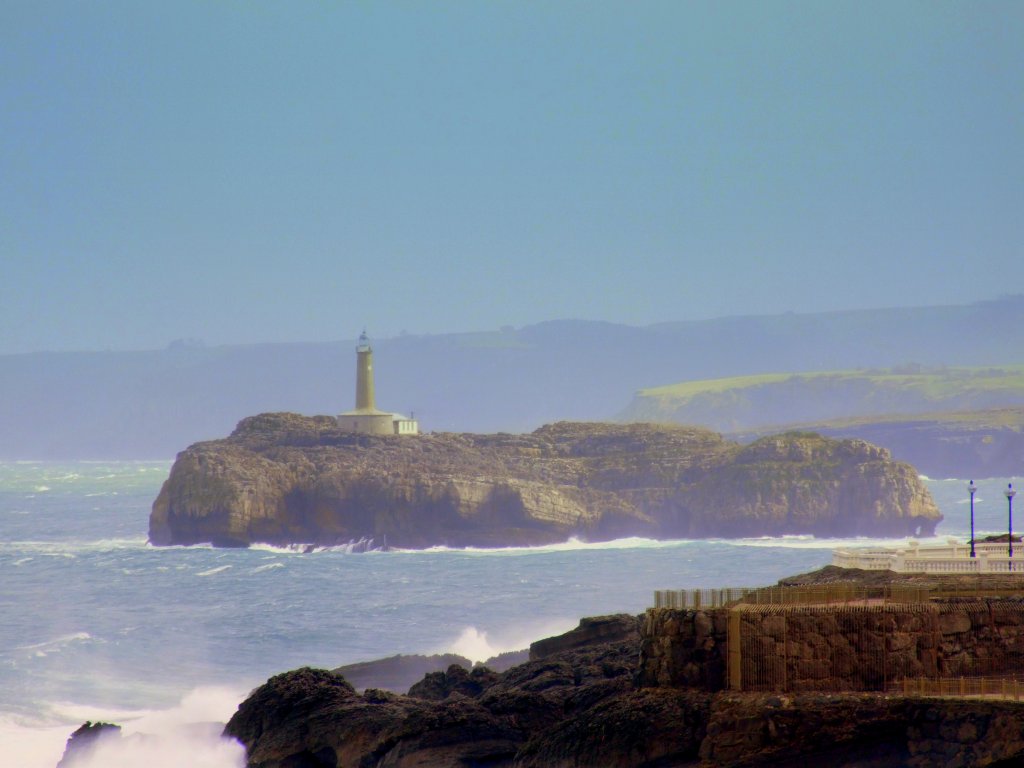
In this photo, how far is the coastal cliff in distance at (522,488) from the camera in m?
111

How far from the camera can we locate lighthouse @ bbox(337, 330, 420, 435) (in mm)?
125625

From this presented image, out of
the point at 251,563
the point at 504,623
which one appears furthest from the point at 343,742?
the point at 251,563

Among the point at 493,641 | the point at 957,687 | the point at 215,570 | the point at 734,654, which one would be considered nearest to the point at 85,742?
the point at 734,654

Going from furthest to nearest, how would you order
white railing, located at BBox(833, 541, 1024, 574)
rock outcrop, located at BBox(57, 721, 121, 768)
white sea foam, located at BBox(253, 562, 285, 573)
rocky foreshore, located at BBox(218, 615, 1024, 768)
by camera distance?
white sea foam, located at BBox(253, 562, 285, 573) → rock outcrop, located at BBox(57, 721, 121, 768) → white railing, located at BBox(833, 541, 1024, 574) → rocky foreshore, located at BBox(218, 615, 1024, 768)

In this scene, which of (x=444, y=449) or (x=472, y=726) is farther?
(x=444, y=449)

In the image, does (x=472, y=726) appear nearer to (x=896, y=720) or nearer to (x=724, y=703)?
(x=724, y=703)

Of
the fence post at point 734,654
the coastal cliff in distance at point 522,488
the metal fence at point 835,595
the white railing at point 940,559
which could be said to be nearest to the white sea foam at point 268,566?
the coastal cliff in distance at point 522,488

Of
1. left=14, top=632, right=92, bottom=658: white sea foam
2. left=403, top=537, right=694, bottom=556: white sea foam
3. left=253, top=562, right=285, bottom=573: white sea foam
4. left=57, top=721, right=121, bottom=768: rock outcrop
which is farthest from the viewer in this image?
left=403, top=537, right=694, bottom=556: white sea foam

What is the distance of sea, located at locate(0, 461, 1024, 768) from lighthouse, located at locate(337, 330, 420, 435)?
15.7 metres

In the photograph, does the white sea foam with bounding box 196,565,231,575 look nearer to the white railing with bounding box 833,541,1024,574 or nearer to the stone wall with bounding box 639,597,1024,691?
the white railing with bounding box 833,541,1024,574

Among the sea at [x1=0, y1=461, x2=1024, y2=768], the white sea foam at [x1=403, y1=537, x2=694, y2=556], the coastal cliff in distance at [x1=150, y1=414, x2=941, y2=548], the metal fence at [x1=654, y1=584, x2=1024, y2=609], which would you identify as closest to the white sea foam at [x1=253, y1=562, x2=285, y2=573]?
the sea at [x1=0, y1=461, x2=1024, y2=768]

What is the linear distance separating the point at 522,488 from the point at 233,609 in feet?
127

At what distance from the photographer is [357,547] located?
369ft

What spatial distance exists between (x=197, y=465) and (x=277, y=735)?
77.3 metres
